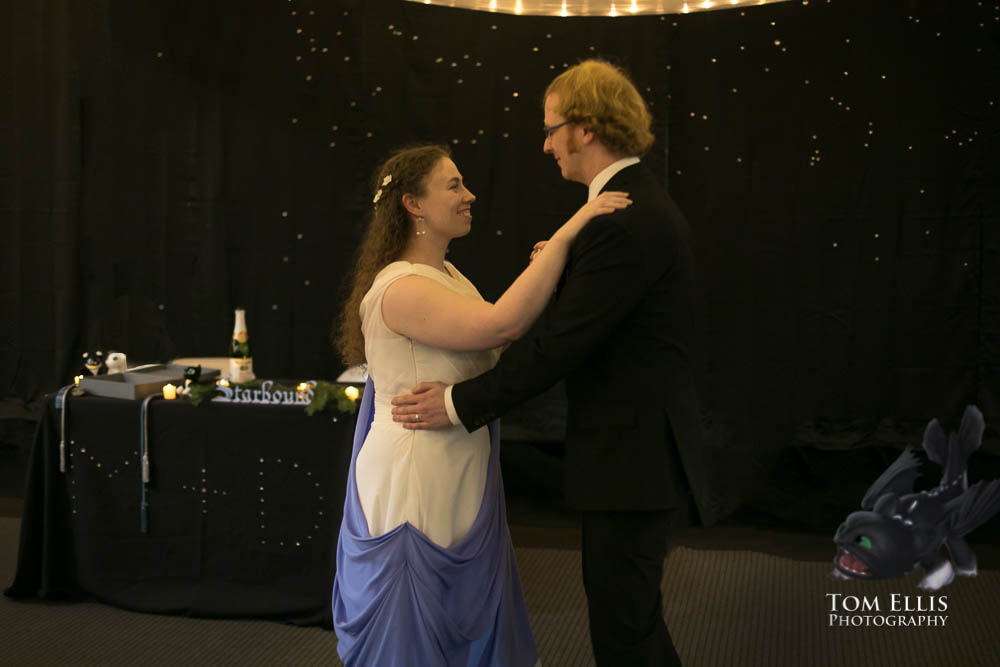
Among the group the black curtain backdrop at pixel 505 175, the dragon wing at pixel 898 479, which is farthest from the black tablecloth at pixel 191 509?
the dragon wing at pixel 898 479

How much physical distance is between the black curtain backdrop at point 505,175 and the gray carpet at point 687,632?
2.95 ft

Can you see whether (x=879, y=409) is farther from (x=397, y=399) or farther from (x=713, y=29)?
(x=397, y=399)

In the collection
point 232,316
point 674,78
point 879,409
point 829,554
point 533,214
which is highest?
point 674,78

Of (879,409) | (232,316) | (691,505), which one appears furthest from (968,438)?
(232,316)

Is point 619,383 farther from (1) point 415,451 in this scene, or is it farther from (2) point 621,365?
(1) point 415,451

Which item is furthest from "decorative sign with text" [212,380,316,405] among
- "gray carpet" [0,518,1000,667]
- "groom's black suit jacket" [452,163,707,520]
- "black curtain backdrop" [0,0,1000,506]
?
"black curtain backdrop" [0,0,1000,506]

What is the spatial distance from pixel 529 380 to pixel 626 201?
16.6 inches

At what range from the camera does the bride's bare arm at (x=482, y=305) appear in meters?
1.99

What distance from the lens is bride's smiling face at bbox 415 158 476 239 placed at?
87.7 inches

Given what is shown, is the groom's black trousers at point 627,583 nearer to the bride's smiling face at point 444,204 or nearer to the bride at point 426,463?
the bride at point 426,463

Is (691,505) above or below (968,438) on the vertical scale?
below

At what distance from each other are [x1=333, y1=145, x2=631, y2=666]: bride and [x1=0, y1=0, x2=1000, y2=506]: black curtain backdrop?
224cm

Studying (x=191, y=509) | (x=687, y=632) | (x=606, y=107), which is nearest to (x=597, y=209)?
(x=606, y=107)

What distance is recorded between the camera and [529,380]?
1.98 meters
